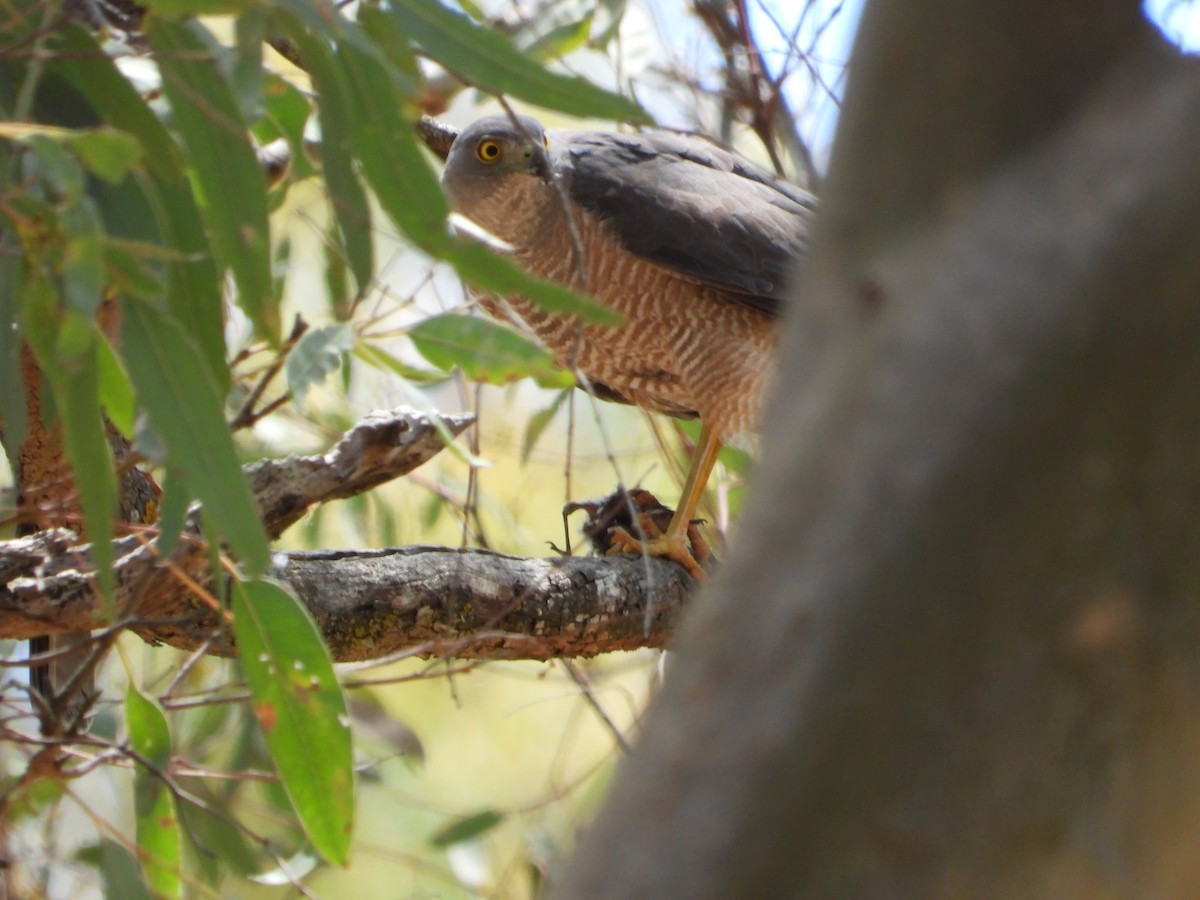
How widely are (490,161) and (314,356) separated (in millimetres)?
1215

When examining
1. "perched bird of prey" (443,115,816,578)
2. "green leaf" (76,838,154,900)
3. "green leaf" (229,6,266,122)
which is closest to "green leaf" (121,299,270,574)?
"green leaf" (229,6,266,122)

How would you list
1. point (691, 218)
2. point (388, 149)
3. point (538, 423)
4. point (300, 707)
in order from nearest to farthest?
point (388, 149)
point (300, 707)
point (691, 218)
point (538, 423)

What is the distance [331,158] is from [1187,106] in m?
0.84

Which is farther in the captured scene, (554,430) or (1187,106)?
(554,430)

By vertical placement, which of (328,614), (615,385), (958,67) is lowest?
(328,614)

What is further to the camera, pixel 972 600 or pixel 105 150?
pixel 105 150

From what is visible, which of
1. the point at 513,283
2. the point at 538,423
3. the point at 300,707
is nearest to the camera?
the point at 513,283

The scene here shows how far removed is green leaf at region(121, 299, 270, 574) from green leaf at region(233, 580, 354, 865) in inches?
13.0

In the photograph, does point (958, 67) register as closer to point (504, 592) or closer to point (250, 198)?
point (250, 198)

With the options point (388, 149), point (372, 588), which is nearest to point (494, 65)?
point (388, 149)

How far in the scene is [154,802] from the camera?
6.50 feet

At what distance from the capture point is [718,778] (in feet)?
2.11

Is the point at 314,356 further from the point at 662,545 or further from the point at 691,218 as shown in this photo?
the point at 691,218

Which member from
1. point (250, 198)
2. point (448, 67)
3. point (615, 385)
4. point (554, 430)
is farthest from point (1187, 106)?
point (554, 430)
